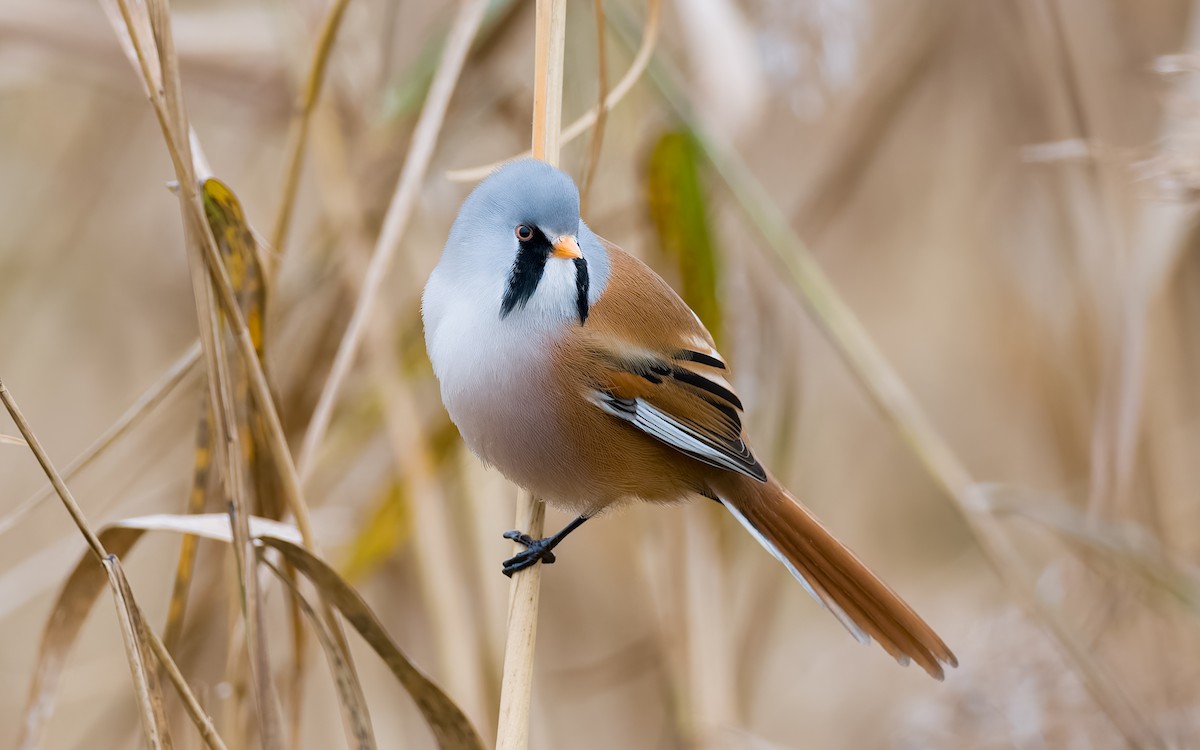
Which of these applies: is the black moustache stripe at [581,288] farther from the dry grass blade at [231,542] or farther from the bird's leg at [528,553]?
the dry grass blade at [231,542]

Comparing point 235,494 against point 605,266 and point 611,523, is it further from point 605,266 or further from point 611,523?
point 611,523

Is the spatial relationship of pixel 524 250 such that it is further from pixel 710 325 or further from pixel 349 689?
pixel 349 689

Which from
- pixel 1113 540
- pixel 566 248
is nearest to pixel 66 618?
pixel 566 248

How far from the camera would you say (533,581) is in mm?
1661

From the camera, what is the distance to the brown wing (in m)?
1.94

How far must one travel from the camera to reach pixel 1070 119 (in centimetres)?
279

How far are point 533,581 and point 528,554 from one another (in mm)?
144

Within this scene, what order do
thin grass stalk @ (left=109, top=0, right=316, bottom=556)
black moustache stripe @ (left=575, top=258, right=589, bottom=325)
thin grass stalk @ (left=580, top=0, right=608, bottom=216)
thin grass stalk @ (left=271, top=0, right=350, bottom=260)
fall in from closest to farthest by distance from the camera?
thin grass stalk @ (left=109, top=0, right=316, bottom=556) < thin grass stalk @ (left=580, top=0, right=608, bottom=216) < thin grass stalk @ (left=271, top=0, right=350, bottom=260) < black moustache stripe @ (left=575, top=258, right=589, bottom=325)

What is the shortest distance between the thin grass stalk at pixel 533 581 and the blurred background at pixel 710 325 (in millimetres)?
127

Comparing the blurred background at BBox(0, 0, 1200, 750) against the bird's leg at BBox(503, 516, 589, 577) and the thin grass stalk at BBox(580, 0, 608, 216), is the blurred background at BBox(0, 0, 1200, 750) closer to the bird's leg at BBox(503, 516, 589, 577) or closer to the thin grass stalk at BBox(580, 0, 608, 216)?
the thin grass stalk at BBox(580, 0, 608, 216)

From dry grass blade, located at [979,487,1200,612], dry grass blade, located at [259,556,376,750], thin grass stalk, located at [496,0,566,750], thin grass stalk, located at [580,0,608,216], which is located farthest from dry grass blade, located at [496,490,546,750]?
dry grass blade, located at [979,487,1200,612]

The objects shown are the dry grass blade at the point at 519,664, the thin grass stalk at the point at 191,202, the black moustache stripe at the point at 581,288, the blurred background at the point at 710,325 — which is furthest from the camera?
the blurred background at the point at 710,325

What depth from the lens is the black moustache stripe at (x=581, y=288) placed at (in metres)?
1.85

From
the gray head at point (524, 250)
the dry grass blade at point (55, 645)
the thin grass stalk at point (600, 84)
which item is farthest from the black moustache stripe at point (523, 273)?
the dry grass blade at point (55, 645)
